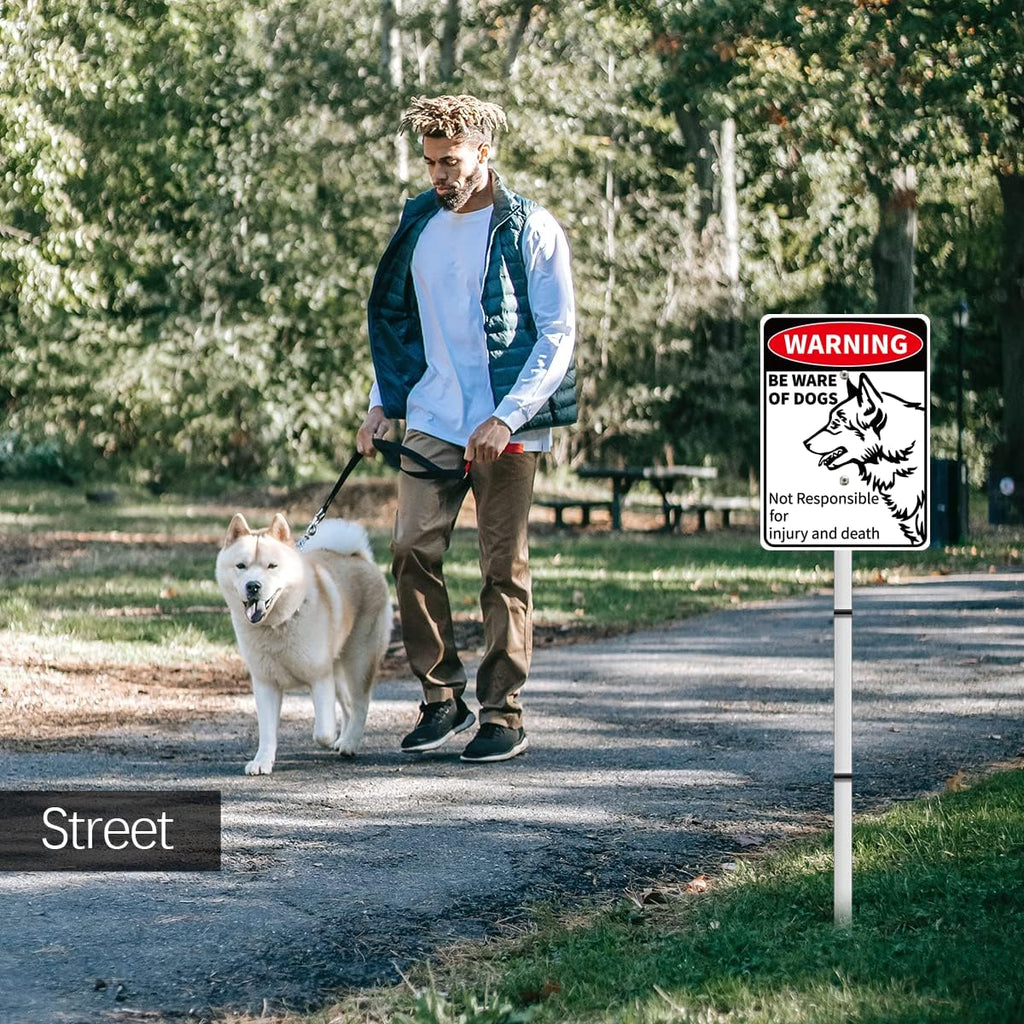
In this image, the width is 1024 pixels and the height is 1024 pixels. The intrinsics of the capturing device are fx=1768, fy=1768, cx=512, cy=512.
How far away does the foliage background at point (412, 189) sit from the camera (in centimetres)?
1964

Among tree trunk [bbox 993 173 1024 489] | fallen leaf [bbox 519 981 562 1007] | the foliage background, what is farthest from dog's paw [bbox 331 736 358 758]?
tree trunk [bbox 993 173 1024 489]

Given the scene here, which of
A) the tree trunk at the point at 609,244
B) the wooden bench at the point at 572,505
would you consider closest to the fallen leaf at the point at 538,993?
the wooden bench at the point at 572,505

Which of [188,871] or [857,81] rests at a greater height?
[857,81]

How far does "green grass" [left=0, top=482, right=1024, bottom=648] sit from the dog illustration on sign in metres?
6.86

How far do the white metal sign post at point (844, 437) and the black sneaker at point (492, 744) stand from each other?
259 cm

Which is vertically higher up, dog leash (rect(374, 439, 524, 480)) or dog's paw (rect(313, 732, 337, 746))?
dog leash (rect(374, 439, 524, 480))

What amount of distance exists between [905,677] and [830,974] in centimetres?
543

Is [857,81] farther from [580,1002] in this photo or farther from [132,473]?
[580,1002]

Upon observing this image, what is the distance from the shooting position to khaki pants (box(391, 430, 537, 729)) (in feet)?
22.1

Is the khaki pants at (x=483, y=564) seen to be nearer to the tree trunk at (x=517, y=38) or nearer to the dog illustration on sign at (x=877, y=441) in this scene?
the dog illustration on sign at (x=877, y=441)

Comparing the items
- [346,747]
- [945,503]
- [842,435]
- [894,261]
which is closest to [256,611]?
[346,747]

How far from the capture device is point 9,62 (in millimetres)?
13312

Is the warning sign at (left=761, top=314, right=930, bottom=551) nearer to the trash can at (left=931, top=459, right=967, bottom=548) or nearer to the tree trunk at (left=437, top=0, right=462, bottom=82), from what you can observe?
the trash can at (left=931, top=459, right=967, bottom=548)

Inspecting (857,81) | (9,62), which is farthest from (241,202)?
(9,62)
